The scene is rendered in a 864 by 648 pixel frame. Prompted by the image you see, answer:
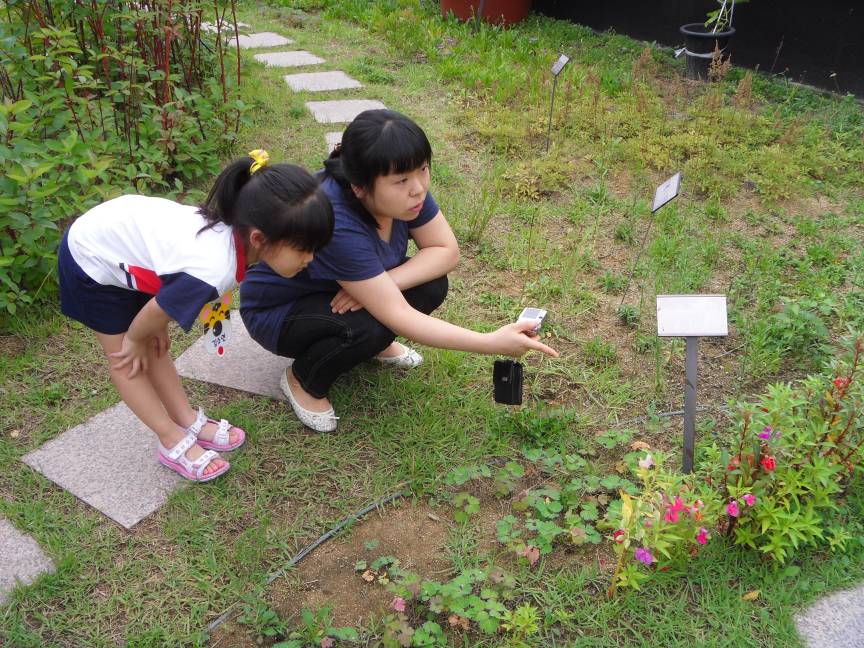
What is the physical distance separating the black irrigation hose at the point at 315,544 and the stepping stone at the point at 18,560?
51 centimetres

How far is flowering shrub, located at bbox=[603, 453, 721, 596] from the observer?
5.60 feet

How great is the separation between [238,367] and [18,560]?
0.97 metres

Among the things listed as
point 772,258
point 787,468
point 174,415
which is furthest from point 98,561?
point 772,258

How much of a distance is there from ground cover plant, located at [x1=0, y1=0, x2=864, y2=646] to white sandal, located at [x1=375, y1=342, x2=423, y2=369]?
0.05 m

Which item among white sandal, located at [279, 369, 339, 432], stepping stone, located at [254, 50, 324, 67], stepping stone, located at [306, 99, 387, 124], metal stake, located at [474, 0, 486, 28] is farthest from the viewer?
metal stake, located at [474, 0, 486, 28]

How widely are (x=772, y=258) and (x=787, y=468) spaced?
166cm

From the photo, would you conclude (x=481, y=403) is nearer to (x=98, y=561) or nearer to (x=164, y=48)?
(x=98, y=561)

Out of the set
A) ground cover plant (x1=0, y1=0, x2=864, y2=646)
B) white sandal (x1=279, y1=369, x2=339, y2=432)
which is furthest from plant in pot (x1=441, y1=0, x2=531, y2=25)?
white sandal (x1=279, y1=369, x2=339, y2=432)

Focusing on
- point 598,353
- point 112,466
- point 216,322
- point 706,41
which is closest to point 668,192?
point 598,353

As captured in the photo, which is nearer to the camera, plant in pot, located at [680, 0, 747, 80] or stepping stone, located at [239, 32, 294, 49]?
plant in pot, located at [680, 0, 747, 80]

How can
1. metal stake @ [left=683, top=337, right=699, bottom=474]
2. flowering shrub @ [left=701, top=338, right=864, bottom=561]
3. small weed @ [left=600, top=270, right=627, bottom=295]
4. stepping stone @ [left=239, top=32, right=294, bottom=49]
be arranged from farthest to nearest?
stepping stone @ [left=239, top=32, right=294, bottom=49] < small weed @ [left=600, top=270, right=627, bottom=295] < metal stake @ [left=683, top=337, right=699, bottom=474] < flowering shrub @ [left=701, top=338, right=864, bottom=561]

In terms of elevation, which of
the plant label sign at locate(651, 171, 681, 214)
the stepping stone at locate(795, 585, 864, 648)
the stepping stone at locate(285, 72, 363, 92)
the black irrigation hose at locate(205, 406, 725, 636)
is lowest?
the stepping stone at locate(795, 585, 864, 648)

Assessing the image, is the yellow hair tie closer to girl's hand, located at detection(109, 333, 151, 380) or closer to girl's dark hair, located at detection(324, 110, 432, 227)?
girl's dark hair, located at detection(324, 110, 432, 227)

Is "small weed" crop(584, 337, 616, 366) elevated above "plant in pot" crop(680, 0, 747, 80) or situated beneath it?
situated beneath
